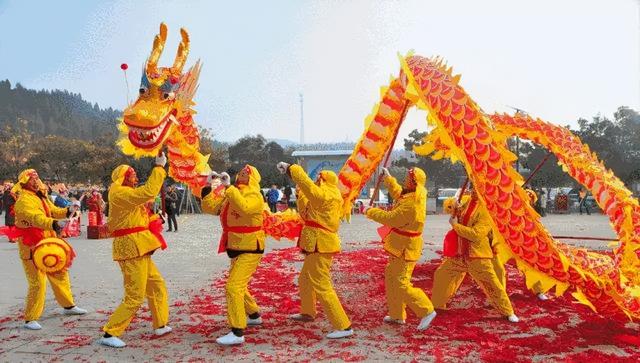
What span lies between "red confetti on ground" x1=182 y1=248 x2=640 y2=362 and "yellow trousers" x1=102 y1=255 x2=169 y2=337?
47 centimetres

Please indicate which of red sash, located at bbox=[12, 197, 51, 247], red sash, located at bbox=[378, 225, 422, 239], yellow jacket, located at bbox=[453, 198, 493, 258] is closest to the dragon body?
yellow jacket, located at bbox=[453, 198, 493, 258]

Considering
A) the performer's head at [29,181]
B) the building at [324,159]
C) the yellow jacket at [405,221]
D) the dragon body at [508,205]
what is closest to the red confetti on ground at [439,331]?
the dragon body at [508,205]

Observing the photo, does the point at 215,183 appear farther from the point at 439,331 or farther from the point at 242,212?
the point at 439,331

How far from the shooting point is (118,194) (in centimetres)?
499

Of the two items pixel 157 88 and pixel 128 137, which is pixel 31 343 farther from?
pixel 157 88

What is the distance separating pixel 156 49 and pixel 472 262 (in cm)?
413

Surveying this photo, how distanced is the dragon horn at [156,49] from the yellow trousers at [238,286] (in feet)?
7.05

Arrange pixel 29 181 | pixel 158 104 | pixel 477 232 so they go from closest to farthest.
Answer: pixel 158 104 → pixel 29 181 → pixel 477 232

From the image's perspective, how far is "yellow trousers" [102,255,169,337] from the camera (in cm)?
498

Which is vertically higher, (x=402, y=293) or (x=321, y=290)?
(x=321, y=290)

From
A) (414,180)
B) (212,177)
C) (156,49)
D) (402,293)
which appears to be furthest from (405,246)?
(156,49)

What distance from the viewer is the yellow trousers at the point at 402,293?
554 cm

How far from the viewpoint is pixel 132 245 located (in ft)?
16.5

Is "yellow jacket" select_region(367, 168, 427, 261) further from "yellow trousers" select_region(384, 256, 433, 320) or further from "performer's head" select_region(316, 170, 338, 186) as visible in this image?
"performer's head" select_region(316, 170, 338, 186)
